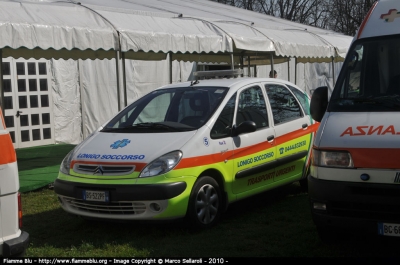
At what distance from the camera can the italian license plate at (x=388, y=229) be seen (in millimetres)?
4449

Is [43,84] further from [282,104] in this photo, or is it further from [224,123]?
[224,123]

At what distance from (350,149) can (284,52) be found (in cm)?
866

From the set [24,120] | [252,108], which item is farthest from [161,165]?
[24,120]

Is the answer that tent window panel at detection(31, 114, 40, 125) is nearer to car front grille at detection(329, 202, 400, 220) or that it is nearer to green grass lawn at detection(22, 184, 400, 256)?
green grass lawn at detection(22, 184, 400, 256)

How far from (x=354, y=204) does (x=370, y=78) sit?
1.46 metres

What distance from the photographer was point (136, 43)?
390 inches

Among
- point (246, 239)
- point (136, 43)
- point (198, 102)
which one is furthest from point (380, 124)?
point (136, 43)

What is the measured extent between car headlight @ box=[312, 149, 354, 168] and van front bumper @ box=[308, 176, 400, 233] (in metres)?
0.15

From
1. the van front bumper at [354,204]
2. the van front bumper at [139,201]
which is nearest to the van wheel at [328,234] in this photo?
the van front bumper at [354,204]

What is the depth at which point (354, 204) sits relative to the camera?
4.66 metres

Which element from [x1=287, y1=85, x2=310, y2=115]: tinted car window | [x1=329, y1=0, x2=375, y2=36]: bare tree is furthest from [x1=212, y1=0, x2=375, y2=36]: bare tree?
[x1=287, y1=85, x2=310, y2=115]: tinted car window

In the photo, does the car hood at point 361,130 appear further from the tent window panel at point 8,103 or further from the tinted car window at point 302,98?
the tent window panel at point 8,103

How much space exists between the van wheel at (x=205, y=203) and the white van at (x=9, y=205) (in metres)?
2.14

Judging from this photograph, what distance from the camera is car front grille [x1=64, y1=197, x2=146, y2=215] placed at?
5629 mm
